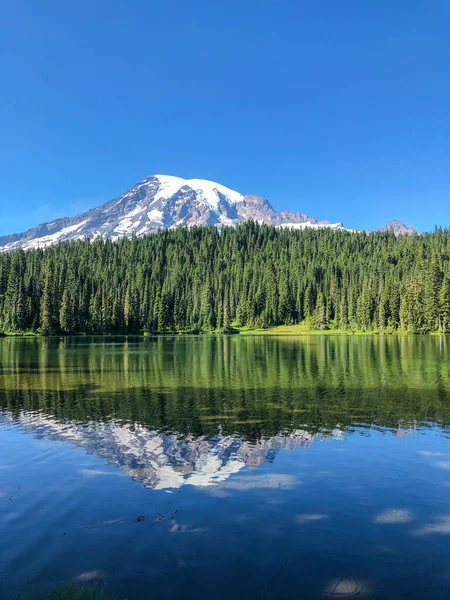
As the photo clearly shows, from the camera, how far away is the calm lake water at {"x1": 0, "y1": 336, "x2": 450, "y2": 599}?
11.6m

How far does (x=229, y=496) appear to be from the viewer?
55.6 feet

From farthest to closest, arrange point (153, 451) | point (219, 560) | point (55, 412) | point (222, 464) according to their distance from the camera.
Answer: point (55, 412) < point (153, 451) < point (222, 464) < point (219, 560)

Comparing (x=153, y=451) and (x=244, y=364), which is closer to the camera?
(x=153, y=451)

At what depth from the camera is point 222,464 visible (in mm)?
20641

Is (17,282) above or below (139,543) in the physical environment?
above

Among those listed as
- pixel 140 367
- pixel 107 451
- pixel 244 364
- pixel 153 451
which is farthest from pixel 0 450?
pixel 244 364

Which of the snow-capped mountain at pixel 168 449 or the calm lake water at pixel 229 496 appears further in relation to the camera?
the snow-capped mountain at pixel 168 449

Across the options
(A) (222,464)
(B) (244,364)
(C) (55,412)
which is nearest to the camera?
(A) (222,464)

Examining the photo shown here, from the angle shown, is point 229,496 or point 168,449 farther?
point 168,449

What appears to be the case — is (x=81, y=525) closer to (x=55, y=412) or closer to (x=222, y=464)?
(x=222, y=464)

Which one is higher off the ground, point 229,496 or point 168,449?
point 168,449

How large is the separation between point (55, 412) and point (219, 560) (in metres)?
24.3

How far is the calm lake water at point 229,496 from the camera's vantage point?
38.2ft

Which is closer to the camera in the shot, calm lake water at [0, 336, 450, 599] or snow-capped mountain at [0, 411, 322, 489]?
calm lake water at [0, 336, 450, 599]
